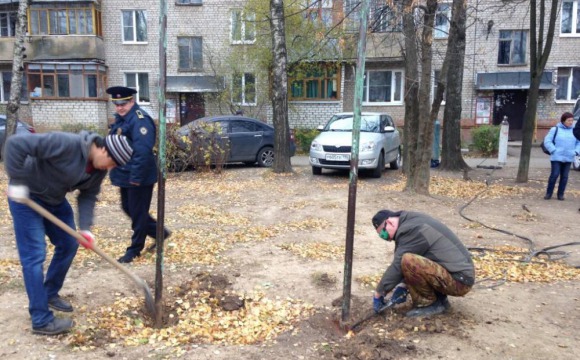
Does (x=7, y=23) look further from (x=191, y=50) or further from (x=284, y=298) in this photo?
(x=284, y=298)

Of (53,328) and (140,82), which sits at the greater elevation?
(140,82)

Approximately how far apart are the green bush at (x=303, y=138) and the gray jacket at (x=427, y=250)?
54.9 ft

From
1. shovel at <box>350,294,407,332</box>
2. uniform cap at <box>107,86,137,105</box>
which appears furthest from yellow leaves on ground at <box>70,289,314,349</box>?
uniform cap at <box>107,86,137,105</box>

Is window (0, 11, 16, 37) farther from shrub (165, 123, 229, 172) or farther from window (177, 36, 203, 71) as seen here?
shrub (165, 123, 229, 172)

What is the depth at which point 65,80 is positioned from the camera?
2545 cm

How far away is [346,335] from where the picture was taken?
3.96 meters

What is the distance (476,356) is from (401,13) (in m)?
7.04

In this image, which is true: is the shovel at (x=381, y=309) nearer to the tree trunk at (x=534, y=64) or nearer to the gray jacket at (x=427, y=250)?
the gray jacket at (x=427, y=250)

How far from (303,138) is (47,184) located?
17450 millimetres

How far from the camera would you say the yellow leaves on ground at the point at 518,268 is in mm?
5262

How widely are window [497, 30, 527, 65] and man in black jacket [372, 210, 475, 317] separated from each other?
2355 cm

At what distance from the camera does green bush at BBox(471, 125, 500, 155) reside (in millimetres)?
18234

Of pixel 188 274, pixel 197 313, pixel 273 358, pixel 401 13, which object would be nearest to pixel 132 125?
pixel 188 274

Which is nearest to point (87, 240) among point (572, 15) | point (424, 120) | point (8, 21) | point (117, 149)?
point (117, 149)
